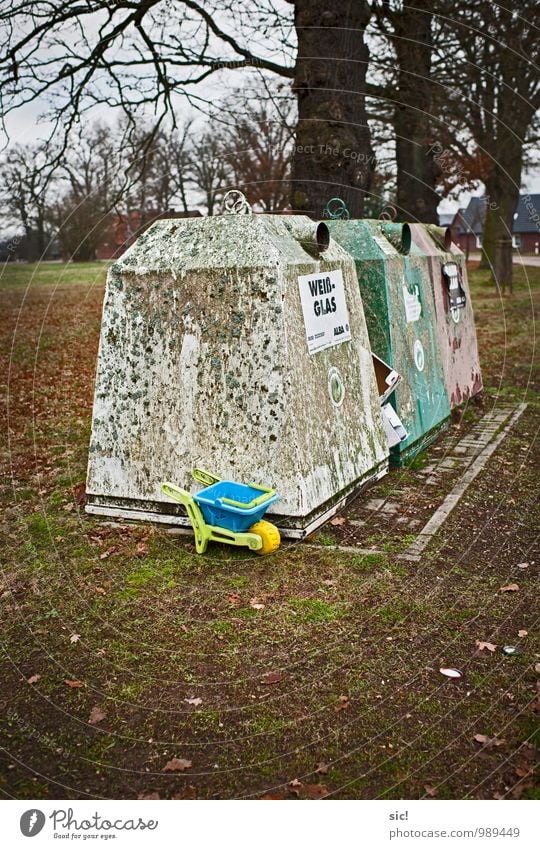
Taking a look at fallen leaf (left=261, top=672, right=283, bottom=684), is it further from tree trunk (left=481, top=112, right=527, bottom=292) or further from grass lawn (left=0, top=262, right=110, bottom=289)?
grass lawn (left=0, top=262, right=110, bottom=289)

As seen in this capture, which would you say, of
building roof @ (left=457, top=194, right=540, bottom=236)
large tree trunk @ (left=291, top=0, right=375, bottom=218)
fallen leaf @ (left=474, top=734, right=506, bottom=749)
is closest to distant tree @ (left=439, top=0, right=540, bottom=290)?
large tree trunk @ (left=291, top=0, right=375, bottom=218)

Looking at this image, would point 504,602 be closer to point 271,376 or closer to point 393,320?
point 271,376

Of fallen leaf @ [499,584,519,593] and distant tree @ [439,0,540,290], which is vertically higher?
distant tree @ [439,0,540,290]

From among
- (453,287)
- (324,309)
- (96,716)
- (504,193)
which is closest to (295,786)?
(96,716)

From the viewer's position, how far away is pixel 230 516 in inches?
197

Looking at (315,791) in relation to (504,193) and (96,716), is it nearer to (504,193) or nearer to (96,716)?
(96,716)

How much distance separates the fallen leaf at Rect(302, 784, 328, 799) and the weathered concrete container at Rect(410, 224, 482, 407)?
573cm

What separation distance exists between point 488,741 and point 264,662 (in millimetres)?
1140

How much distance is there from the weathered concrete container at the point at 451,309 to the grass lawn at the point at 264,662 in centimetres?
242

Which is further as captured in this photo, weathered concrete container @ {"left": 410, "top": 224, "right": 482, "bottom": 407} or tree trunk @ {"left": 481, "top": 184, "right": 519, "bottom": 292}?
tree trunk @ {"left": 481, "top": 184, "right": 519, "bottom": 292}

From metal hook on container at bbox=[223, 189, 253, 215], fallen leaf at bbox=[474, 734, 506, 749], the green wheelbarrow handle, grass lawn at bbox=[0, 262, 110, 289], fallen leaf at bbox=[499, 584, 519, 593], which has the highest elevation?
grass lawn at bbox=[0, 262, 110, 289]

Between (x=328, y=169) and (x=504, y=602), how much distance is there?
6.49 m

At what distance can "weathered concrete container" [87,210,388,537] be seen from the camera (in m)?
5.13

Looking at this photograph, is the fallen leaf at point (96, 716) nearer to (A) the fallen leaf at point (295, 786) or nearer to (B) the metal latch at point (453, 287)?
(A) the fallen leaf at point (295, 786)
